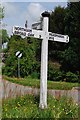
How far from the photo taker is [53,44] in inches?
845

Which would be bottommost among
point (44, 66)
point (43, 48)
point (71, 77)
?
point (71, 77)

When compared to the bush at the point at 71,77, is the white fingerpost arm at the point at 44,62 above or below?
above

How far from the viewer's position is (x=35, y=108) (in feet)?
23.9

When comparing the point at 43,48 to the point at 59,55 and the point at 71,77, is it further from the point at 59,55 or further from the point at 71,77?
the point at 59,55

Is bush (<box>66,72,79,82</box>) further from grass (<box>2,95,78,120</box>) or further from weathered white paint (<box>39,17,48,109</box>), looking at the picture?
weathered white paint (<box>39,17,48,109</box>)

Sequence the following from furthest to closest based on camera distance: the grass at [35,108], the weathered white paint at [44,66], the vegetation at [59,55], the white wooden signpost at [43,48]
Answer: the vegetation at [59,55] → the weathered white paint at [44,66] → the white wooden signpost at [43,48] → the grass at [35,108]

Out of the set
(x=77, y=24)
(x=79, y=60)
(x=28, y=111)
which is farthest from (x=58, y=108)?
(x=77, y=24)

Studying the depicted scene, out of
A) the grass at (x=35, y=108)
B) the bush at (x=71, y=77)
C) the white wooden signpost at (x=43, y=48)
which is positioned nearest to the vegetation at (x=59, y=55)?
Answer: the bush at (x=71, y=77)

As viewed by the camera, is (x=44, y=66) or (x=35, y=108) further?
(x=44, y=66)

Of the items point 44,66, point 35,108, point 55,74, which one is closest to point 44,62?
point 44,66

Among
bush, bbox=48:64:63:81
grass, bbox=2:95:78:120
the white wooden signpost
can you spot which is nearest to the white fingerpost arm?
the white wooden signpost

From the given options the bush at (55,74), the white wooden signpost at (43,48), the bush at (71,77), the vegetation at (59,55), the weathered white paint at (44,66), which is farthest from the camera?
the bush at (55,74)

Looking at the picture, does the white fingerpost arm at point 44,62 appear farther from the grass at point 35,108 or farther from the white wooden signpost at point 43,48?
the grass at point 35,108

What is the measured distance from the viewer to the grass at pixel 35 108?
657cm
